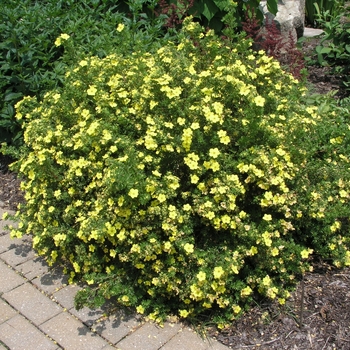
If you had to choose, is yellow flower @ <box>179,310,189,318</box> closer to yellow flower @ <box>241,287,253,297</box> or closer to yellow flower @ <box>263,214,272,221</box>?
yellow flower @ <box>241,287,253,297</box>

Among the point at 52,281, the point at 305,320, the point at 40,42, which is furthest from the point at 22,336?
the point at 40,42

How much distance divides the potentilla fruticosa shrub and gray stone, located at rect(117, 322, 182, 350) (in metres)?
0.11

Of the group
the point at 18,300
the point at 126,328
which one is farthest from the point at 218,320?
the point at 18,300

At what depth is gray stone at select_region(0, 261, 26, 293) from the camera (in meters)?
3.27

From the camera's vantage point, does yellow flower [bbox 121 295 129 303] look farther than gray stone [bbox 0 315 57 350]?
Yes

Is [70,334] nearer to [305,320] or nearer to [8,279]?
[8,279]

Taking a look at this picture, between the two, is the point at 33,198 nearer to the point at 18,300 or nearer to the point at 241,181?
the point at 18,300

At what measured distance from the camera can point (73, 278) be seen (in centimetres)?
331

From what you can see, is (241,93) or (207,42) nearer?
(241,93)

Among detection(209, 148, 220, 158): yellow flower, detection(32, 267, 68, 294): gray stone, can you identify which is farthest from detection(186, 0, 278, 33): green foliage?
detection(32, 267, 68, 294): gray stone

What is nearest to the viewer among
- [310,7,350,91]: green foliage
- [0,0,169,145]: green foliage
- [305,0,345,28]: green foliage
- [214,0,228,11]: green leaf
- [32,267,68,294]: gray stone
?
[32,267,68,294]: gray stone

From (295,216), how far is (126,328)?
3.83ft

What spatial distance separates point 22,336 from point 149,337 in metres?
0.71

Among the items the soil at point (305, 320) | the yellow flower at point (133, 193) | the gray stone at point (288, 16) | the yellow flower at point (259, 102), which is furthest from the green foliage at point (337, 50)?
the yellow flower at point (133, 193)
